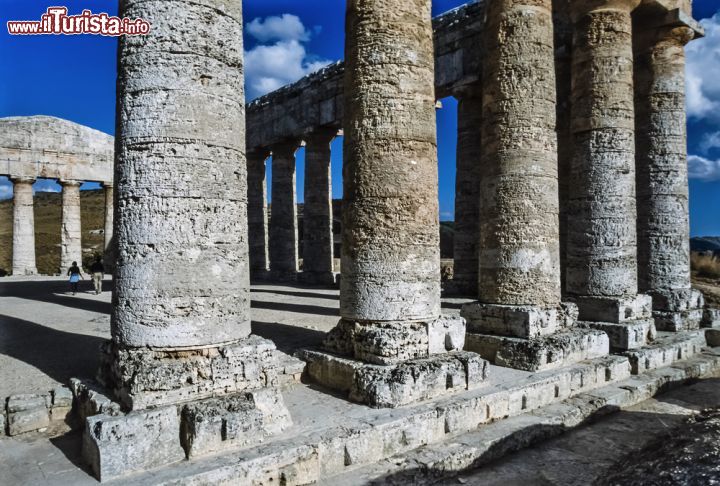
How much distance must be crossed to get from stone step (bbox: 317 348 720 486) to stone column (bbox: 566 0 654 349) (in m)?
1.78

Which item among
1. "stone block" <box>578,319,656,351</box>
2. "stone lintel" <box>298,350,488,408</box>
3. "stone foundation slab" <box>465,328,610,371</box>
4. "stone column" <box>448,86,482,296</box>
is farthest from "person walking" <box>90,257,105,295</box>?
"stone block" <box>578,319,656,351</box>

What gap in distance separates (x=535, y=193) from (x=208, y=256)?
5.35m

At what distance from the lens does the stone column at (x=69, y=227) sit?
23.6 m

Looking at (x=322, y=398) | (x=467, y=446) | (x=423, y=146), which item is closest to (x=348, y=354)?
(x=322, y=398)

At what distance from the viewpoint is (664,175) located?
35.9 feet

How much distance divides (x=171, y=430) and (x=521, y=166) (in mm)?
6286

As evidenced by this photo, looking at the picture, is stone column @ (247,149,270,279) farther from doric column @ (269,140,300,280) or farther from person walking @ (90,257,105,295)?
person walking @ (90,257,105,295)

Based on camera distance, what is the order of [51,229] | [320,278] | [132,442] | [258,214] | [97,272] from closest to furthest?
1. [132,442]
2. [97,272]
3. [320,278]
4. [258,214]
5. [51,229]

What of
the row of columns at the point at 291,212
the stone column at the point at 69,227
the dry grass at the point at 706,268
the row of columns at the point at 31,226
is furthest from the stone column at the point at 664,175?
the stone column at the point at 69,227

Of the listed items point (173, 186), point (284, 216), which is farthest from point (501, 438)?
point (284, 216)

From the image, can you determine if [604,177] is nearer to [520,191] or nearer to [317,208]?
[520,191]

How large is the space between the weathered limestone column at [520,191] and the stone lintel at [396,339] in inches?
66.2

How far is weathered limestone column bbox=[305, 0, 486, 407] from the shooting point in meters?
6.06

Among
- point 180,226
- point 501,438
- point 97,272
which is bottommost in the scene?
point 501,438
